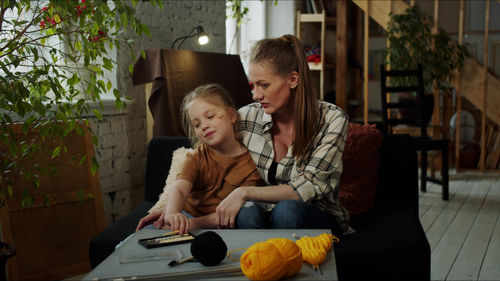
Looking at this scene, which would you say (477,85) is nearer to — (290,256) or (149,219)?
(149,219)

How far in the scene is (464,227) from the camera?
339 centimetres

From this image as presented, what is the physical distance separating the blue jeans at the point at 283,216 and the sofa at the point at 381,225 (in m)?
0.20

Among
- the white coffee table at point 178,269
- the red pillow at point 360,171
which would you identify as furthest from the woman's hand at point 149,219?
the red pillow at point 360,171

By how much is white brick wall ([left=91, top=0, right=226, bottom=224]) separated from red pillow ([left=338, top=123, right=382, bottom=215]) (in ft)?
5.10

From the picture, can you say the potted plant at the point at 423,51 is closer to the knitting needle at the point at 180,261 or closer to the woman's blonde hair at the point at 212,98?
the woman's blonde hair at the point at 212,98

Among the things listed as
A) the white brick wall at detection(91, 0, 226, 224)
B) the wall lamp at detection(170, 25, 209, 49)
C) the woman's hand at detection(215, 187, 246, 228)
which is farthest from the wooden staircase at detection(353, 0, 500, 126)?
the woman's hand at detection(215, 187, 246, 228)

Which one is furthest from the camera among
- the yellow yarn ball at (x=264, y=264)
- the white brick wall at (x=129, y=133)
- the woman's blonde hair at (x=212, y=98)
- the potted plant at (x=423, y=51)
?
the potted plant at (x=423, y=51)

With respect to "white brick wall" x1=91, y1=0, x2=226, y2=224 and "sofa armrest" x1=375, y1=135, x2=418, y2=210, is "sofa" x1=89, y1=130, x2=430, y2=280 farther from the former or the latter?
"white brick wall" x1=91, y1=0, x2=226, y2=224

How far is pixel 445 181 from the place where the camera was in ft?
13.5

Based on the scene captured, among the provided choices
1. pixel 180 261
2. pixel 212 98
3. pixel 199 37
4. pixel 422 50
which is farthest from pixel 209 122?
pixel 422 50

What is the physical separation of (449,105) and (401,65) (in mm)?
921

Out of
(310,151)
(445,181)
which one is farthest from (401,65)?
(310,151)

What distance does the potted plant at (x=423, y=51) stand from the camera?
16.4 feet

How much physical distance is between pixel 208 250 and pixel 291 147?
771 mm
